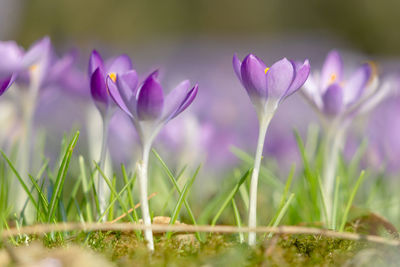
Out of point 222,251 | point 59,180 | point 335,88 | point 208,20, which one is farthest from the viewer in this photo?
point 208,20

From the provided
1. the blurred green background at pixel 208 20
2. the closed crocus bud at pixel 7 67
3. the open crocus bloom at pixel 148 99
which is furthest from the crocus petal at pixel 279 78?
the blurred green background at pixel 208 20

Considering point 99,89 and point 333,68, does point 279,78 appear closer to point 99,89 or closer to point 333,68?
point 99,89

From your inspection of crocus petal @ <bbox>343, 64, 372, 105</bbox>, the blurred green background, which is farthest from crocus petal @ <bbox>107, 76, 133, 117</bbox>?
the blurred green background

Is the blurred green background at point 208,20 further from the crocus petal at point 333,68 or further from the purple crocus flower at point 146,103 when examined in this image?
the purple crocus flower at point 146,103

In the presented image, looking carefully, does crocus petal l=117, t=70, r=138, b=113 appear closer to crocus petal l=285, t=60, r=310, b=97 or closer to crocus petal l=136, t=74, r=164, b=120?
crocus petal l=136, t=74, r=164, b=120

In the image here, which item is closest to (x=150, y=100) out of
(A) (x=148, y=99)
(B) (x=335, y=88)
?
(A) (x=148, y=99)

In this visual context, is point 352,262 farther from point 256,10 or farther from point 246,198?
point 256,10
